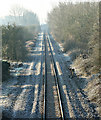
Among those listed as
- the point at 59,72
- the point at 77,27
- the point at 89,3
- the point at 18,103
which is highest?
the point at 89,3

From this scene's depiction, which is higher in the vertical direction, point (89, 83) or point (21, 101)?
point (89, 83)

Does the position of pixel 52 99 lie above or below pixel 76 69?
below

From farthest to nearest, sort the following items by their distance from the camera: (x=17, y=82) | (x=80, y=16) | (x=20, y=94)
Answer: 1. (x=80, y=16)
2. (x=17, y=82)
3. (x=20, y=94)

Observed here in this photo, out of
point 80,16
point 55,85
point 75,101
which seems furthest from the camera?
point 80,16

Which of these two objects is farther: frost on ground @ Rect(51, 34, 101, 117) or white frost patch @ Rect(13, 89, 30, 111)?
frost on ground @ Rect(51, 34, 101, 117)

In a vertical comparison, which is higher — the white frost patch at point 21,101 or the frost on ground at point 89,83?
the frost on ground at point 89,83

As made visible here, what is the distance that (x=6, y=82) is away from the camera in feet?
52.4

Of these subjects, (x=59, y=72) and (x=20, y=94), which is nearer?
(x=20, y=94)

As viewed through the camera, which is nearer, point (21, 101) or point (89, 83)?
point (21, 101)

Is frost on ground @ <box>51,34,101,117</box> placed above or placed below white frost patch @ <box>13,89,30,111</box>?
above

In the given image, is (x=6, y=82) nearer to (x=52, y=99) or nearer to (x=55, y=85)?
(x=55, y=85)

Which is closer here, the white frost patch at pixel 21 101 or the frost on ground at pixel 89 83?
the white frost patch at pixel 21 101

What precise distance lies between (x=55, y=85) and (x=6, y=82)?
498cm

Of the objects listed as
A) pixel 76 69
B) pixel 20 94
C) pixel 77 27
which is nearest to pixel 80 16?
pixel 77 27
